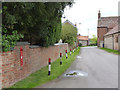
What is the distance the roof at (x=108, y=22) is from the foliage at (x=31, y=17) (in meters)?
44.1

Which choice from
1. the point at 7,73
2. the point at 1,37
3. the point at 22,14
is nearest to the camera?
the point at 1,37

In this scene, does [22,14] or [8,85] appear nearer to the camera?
[8,85]

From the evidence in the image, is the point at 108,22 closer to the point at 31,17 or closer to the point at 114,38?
the point at 114,38

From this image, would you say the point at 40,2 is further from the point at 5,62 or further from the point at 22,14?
the point at 5,62

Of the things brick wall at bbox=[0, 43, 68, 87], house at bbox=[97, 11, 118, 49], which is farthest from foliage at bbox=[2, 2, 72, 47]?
house at bbox=[97, 11, 118, 49]

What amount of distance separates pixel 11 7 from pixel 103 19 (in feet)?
172

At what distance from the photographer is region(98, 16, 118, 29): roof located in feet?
166

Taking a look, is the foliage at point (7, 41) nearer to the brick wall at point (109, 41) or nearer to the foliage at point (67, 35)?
the foliage at point (67, 35)

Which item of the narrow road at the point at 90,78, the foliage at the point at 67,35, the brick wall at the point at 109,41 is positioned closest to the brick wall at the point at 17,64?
the narrow road at the point at 90,78

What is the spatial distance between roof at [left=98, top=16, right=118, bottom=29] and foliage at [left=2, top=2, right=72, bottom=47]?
44141 mm

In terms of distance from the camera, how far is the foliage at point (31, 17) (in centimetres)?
557

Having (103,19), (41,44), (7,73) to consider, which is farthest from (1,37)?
(103,19)

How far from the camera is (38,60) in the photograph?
9.09m

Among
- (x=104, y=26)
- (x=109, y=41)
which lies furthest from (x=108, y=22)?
(x=109, y=41)
